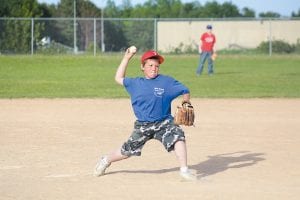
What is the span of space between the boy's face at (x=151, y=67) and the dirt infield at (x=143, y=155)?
1130mm

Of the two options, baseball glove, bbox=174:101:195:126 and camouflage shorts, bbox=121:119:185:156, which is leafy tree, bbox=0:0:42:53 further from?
baseball glove, bbox=174:101:195:126

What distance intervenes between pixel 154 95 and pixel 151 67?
299mm

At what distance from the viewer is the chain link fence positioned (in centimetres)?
3819

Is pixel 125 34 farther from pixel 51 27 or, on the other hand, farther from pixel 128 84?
pixel 128 84

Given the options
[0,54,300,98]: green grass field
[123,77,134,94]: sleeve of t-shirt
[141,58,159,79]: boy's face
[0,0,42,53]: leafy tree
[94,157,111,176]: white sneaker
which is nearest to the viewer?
[141,58,159,79]: boy's face

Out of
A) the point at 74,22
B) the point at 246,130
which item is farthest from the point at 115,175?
the point at 74,22

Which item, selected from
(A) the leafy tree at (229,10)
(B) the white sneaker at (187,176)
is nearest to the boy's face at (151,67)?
(B) the white sneaker at (187,176)

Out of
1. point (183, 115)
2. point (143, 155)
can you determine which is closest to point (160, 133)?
point (183, 115)

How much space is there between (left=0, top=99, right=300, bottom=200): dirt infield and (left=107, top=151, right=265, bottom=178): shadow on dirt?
12 millimetres

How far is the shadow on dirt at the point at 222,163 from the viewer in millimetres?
7734

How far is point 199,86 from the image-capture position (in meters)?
19.3

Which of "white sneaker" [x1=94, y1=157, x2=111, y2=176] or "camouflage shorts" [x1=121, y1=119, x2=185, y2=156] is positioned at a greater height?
"camouflage shorts" [x1=121, y1=119, x2=185, y2=156]

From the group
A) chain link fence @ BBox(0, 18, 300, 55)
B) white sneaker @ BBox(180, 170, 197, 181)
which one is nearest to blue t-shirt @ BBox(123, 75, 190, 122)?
white sneaker @ BBox(180, 170, 197, 181)

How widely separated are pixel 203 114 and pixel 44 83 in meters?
8.16
